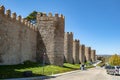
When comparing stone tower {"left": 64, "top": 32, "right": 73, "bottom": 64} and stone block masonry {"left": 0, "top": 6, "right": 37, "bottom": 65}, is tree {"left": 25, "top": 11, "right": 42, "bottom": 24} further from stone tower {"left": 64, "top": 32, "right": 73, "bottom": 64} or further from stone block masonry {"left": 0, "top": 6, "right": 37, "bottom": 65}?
stone block masonry {"left": 0, "top": 6, "right": 37, "bottom": 65}

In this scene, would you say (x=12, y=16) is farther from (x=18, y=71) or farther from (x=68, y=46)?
(x=68, y=46)

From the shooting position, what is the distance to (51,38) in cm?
4162

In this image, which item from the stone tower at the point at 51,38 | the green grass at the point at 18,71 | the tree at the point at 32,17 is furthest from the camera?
the tree at the point at 32,17

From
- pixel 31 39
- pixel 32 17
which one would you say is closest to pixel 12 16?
pixel 31 39

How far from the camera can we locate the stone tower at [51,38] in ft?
136

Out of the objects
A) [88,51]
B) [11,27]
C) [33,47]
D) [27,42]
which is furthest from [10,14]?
[88,51]

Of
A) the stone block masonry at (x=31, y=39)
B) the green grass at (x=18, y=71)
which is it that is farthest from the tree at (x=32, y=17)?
the green grass at (x=18, y=71)

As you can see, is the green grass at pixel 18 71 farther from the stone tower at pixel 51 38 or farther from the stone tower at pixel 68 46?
the stone tower at pixel 68 46

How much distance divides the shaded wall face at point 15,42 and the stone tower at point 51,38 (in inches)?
84.7

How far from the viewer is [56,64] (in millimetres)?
41281

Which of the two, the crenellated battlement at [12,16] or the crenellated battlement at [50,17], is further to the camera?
the crenellated battlement at [50,17]

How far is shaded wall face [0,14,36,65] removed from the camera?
97.3ft

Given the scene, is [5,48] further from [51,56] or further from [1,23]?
[51,56]

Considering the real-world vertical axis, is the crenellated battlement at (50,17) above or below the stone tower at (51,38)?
above
